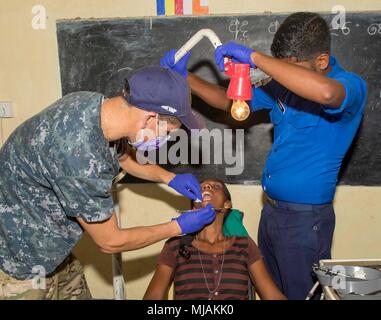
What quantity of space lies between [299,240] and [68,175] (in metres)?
1.15

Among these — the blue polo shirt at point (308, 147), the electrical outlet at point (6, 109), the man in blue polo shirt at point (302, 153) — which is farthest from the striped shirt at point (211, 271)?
the electrical outlet at point (6, 109)

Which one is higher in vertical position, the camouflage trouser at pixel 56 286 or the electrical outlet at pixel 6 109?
the electrical outlet at pixel 6 109

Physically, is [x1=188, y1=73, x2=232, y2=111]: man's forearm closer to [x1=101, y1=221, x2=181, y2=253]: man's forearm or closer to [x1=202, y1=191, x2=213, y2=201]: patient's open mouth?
[x1=202, y1=191, x2=213, y2=201]: patient's open mouth

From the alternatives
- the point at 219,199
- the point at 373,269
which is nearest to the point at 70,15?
the point at 219,199

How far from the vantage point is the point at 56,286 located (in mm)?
2021

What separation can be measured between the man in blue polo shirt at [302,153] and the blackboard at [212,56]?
571mm

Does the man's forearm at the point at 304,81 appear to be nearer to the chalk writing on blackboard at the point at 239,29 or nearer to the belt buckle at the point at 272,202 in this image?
the belt buckle at the point at 272,202

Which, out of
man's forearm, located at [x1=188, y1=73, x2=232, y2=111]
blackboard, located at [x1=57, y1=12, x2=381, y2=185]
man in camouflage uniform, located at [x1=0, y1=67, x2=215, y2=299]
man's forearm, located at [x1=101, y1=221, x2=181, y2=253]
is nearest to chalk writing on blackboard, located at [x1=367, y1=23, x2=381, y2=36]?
blackboard, located at [x1=57, y1=12, x2=381, y2=185]

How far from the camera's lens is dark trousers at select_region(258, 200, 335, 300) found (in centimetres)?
225

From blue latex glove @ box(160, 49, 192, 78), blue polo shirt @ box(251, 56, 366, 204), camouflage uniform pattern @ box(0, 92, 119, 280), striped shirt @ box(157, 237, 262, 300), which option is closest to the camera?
camouflage uniform pattern @ box(0, 92, 119, 280)

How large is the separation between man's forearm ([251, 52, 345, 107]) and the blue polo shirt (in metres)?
0.27

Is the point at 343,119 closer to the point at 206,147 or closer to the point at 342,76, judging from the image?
the point at 342,76

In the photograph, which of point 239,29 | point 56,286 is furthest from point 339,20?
point 56,286

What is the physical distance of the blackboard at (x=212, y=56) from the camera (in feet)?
9.23
